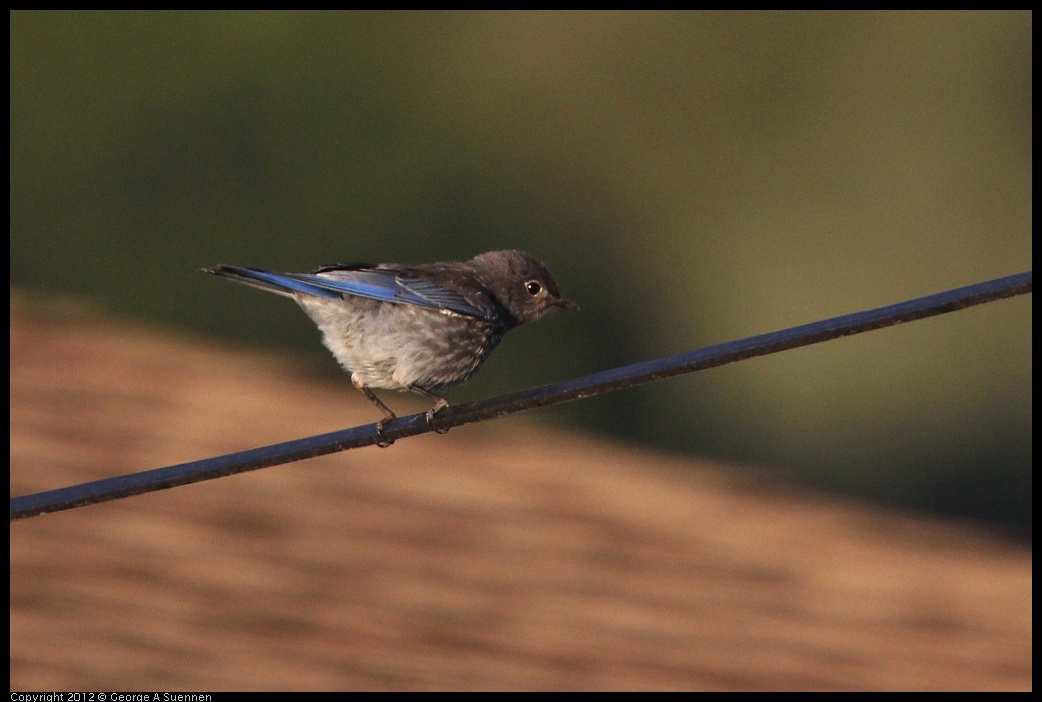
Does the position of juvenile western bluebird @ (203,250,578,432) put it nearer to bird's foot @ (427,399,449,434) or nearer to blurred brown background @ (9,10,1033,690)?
bird's foot @ (427,399,449,434)

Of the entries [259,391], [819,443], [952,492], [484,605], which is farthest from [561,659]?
[819,443]

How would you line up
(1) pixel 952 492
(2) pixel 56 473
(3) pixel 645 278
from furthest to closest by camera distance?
(3) pixel 645 278
(1) pixel 952 492
(2) pixel 56 473

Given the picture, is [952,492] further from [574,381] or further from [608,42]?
[574,381]

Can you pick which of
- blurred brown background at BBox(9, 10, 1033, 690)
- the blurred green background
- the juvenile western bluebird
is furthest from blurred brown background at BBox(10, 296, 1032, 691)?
the blurred green background

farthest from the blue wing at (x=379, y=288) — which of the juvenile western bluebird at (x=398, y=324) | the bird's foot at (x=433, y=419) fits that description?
the bird's foot at (x=433, y=419)

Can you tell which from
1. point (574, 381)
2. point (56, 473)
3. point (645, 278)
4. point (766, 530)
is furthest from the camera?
point (645, 278)

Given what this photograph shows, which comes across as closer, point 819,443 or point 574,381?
point 574,381

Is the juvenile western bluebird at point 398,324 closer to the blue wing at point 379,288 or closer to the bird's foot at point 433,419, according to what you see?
the blue wing at point 379,288

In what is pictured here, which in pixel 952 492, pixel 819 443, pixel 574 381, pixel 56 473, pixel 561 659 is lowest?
pixel 574 381
